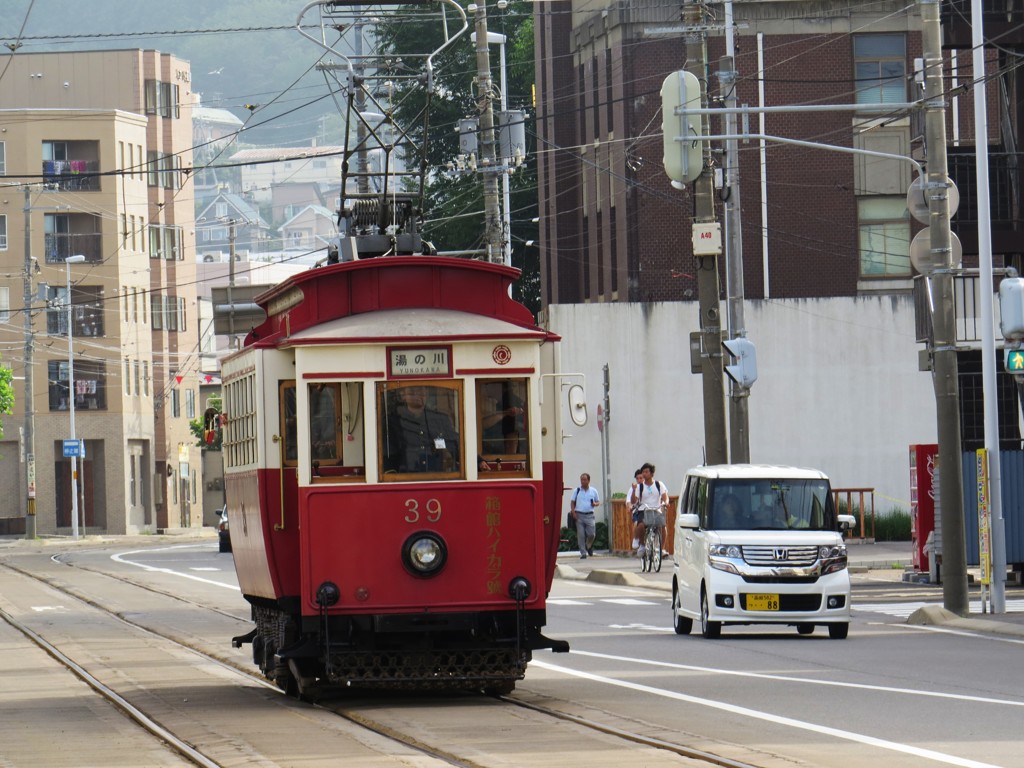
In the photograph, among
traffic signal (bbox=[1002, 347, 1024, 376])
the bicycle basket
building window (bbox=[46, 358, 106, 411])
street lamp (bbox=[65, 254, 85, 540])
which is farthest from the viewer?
building window (bbox=[46, 358, 106, 411])

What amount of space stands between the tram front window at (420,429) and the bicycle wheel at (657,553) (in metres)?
21.2

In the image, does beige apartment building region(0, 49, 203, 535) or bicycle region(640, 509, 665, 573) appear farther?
beige apartment building region(0, 49, 203, 535)

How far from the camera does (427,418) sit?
14758 mm

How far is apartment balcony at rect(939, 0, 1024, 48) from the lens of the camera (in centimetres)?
3694

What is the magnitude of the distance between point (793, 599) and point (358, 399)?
8.44 meters

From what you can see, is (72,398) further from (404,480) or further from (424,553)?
(424,553)

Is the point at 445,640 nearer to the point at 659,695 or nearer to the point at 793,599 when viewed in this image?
the point at 659,695

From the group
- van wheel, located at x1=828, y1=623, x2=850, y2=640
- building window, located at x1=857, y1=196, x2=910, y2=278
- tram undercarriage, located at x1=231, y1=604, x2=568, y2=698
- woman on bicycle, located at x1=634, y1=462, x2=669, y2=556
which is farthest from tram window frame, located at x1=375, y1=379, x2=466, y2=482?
building window, located at x1=857, y1=196, x2=910, y2=278

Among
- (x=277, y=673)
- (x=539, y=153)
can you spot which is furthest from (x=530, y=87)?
(x=277, y=673)

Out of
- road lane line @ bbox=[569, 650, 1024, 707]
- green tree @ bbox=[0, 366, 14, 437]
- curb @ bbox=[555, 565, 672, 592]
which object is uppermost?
green tree @ bbox=[0, 366, 14, 437]

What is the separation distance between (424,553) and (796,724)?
2888 millimetres

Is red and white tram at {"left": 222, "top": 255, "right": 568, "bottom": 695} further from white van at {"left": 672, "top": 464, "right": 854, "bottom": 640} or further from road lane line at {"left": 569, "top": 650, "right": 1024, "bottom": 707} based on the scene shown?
white van at {"left": 672, "top": 464, "right": 854, "bottom": 640}

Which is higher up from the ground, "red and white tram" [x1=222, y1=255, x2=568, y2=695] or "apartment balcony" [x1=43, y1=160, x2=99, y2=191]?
"apartment balcony" [x1=43, y1=160, x2=99, y2=191]

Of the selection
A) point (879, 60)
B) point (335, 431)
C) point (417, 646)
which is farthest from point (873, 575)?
point (879, 60)
